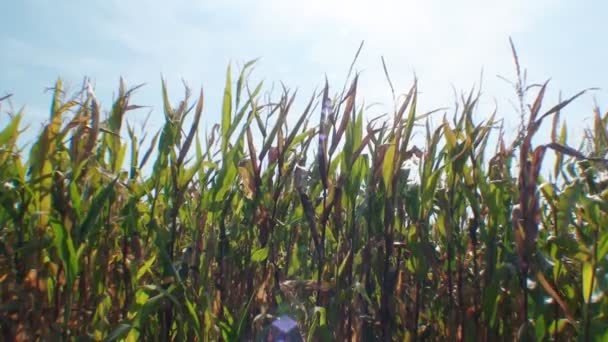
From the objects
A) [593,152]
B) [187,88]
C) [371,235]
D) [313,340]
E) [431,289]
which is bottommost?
[313,340]

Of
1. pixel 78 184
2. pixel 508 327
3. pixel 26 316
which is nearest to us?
pixel 26 316

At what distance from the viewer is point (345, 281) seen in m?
1.89

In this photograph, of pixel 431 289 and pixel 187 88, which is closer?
pixel 187 88

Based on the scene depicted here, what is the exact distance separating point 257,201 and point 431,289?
2.55 feet

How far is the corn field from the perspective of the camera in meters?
1.65

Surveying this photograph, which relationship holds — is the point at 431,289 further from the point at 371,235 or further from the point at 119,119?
the point at 119,119

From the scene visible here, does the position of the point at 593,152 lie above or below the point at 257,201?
above

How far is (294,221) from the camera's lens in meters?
2.06

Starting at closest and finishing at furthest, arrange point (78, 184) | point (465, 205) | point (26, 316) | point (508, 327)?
point (26, 316), point (78, 184), point (508, 327), point (465, 205)

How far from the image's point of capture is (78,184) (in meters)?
1.79

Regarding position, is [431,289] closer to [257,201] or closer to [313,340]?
[313,340]

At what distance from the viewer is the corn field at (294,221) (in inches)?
65.0

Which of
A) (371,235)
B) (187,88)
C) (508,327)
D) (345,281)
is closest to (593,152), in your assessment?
(508,327)

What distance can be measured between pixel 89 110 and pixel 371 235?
1.05 metres
